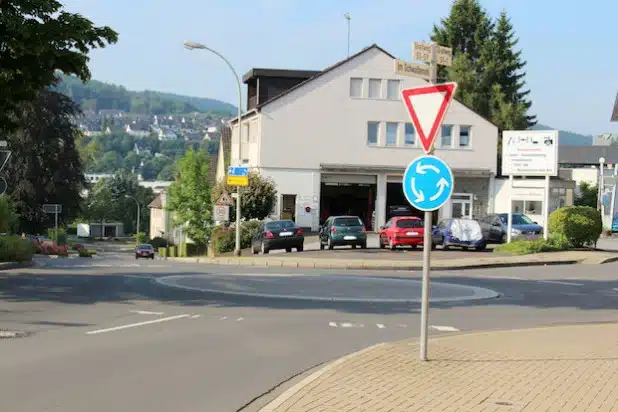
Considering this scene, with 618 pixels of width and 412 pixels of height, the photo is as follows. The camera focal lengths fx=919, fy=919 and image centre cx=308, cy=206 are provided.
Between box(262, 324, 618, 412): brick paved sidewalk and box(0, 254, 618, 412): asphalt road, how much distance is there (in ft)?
2.39

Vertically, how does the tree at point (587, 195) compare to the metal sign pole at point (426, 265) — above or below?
above

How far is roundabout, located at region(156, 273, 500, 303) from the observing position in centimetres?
1989

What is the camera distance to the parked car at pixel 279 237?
43.1 meters

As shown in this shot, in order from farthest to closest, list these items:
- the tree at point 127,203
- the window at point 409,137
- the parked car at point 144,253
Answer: the tree at point 127,203
the parked car at point 144,253
the window at point 409,137

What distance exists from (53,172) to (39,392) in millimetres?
59106

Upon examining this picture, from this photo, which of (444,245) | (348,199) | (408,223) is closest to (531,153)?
(444,245)

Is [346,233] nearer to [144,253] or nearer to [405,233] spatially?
[405,233]

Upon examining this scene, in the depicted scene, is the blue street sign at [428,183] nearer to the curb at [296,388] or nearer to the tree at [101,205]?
the curb at [296,388]

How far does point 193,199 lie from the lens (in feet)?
256

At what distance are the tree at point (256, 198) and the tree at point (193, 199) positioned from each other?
2215cm

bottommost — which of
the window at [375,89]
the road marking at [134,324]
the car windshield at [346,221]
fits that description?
the road marking at [134,324]

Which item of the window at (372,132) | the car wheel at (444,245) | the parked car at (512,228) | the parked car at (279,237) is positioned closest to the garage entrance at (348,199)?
the window at (372,132)

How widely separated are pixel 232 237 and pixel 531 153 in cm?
1724

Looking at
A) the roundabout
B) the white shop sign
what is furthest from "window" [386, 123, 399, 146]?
the roundabout
